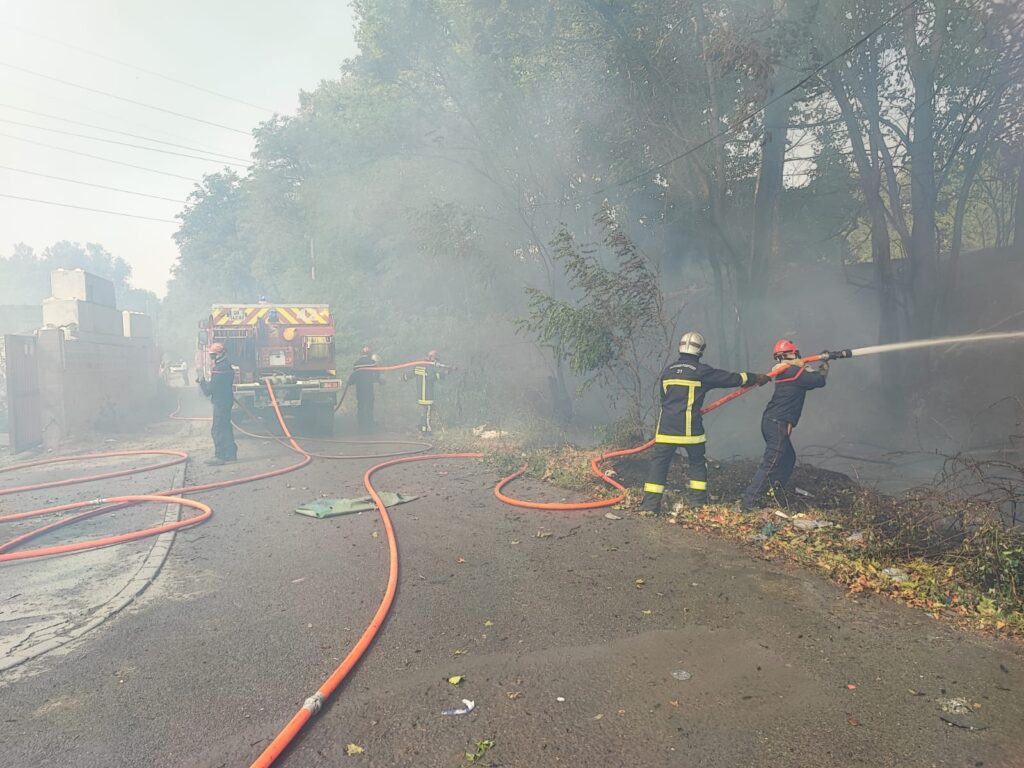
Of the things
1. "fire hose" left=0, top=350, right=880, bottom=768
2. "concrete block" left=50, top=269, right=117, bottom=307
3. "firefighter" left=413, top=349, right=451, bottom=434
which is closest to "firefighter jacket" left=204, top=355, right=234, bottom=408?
"fire hose" left=0, top=350, right=880, bottom=768

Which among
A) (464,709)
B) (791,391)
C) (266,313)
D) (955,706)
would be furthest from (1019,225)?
(266,313)

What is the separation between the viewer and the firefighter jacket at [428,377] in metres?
12.6

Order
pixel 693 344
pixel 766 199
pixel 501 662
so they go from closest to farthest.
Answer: pixel 501 662
pixel 693 344
pixel 766 199

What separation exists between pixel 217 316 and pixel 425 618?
978 centimetres

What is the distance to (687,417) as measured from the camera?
20.1 ft

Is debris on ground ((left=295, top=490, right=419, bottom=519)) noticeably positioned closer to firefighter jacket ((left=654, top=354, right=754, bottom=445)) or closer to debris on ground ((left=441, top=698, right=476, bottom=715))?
firefighter jacket ((left=654, top=354, right=754, bottom=445))

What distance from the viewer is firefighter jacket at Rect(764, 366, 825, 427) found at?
6219mm

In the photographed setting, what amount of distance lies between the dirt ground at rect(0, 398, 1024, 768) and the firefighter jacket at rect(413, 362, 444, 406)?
23.1ft

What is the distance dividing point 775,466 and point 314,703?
15.9 ft

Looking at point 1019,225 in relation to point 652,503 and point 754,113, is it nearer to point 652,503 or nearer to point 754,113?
point 754,113

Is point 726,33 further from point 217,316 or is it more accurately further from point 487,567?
point 217,316

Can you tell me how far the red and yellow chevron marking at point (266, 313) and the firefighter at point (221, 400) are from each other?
2383 millimetres

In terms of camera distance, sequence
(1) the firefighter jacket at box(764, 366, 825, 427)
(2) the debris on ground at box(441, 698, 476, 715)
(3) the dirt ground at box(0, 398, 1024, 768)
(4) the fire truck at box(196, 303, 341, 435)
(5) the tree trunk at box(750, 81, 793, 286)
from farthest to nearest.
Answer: (4) the fire truck at box(196, 303, 341, 435) → (5) the tree trunk at box(750, 81, 793, 286) → (1) the firefighter jacket at box(764, 366, 825, 427) → (2) the debris on ground at box(441, 698, 476, 715) → (3) the dirt ground at box(0, 398, 1024, 768)

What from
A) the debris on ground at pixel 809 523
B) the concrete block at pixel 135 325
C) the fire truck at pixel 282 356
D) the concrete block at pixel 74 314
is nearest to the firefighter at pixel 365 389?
the fire truck at pixel 282 356
